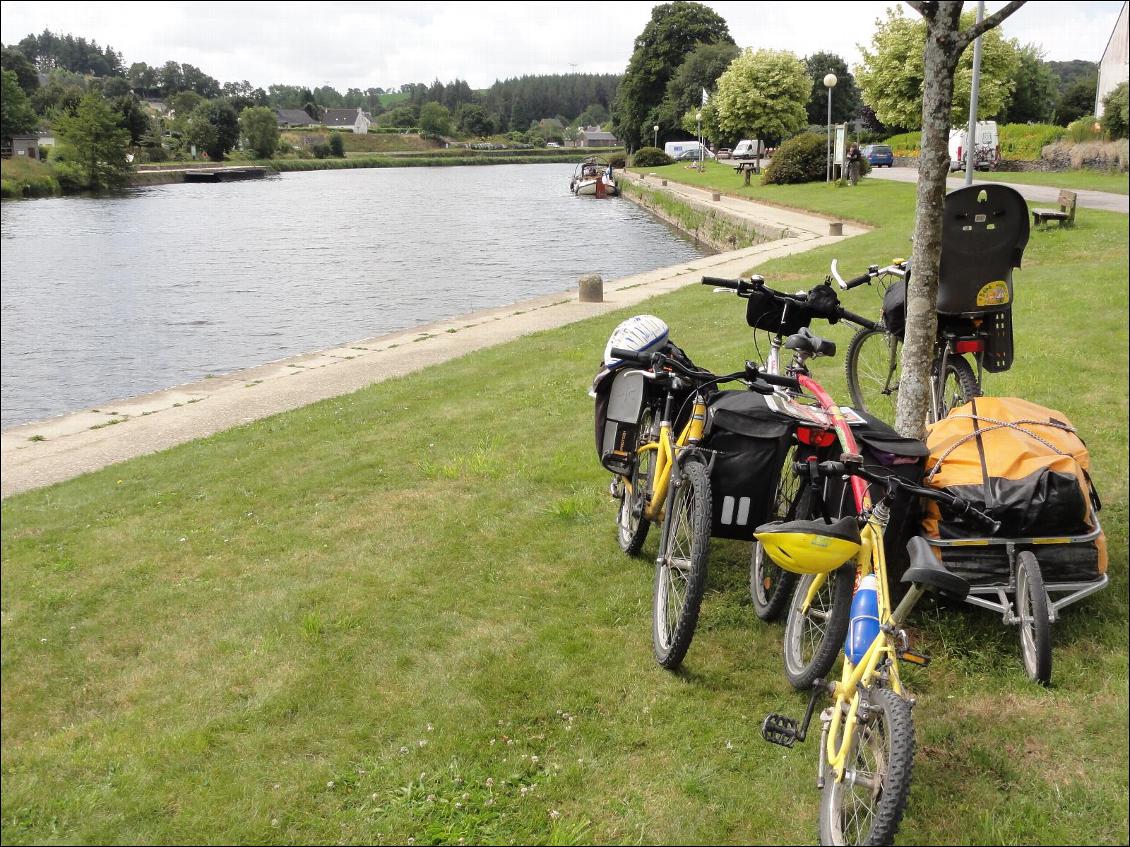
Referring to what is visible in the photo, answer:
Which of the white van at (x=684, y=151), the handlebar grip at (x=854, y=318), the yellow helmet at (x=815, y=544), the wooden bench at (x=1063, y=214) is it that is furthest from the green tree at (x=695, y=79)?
the yellow helmet at (x=815, y=544)

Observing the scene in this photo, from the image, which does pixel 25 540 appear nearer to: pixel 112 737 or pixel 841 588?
pixel 112 737

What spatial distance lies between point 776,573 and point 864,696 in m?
1.59

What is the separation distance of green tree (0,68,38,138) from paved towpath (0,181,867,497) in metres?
0.79

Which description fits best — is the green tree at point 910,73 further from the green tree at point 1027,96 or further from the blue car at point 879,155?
the blue car at point 879,155

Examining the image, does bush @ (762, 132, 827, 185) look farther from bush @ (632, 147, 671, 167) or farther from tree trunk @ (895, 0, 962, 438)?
tree trunk @ (895, 0, 962, 438)

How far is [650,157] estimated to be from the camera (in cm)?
7888

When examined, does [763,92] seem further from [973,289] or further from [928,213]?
[928,213]

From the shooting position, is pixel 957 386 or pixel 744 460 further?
pixel 957 386

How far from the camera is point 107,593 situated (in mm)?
3406

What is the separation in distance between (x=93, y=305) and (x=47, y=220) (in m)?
1.30

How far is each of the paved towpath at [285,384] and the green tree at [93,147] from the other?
2.47ft

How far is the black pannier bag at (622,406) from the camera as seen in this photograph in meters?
5.07

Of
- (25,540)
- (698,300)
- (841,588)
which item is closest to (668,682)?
(841,588)

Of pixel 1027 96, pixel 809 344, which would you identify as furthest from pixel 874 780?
pixel 1027 96
